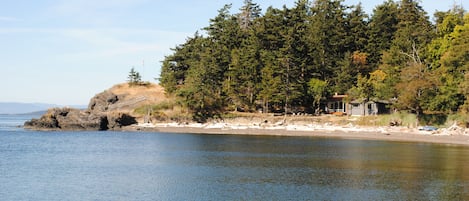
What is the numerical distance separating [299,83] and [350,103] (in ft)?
26.4

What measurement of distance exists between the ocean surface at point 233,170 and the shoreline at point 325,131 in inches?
191

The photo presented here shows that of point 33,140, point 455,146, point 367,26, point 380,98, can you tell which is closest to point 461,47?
point 380,98

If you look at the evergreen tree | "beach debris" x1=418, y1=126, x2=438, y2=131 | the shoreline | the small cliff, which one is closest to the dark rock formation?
the small cliff

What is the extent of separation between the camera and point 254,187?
106 feet

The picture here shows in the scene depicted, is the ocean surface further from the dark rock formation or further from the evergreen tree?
the evergreen tree

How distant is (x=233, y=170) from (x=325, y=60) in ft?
171

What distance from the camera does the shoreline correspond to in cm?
6358

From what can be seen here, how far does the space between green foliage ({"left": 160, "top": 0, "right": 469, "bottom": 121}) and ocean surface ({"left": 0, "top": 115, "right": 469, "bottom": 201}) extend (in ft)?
52.9

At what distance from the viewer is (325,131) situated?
7394 cm

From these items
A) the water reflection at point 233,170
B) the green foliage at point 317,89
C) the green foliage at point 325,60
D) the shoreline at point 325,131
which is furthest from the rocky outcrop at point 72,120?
the green foliage at point 317,89

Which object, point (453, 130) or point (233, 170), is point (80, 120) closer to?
point (233, 170)

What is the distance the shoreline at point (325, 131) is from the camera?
63581mm

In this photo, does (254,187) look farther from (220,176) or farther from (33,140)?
(33,140)

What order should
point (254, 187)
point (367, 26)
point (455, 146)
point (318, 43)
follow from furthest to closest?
point (367, 26), point (318, 43), point (455, 146), point (254, 187)
